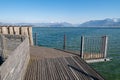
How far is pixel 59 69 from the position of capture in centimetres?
956

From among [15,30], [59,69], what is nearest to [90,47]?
[15,30]

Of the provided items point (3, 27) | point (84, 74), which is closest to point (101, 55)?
point (84, 74)

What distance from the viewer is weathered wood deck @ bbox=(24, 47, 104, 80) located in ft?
27.6

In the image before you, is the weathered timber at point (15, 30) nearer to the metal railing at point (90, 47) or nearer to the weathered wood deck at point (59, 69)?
the metal railing at point (90, 47)

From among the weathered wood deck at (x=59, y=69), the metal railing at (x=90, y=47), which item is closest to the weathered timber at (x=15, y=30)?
the metal railing at (x=90, y=47)

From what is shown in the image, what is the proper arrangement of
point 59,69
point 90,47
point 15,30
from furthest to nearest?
point 90,47 < point 15,30 < point 59,69

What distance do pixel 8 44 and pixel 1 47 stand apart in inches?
18.2

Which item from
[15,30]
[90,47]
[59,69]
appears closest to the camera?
[59,69]

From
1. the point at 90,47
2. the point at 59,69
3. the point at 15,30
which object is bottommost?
the point at 90,47

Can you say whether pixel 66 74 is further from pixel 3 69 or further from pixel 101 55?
pixel 101 55

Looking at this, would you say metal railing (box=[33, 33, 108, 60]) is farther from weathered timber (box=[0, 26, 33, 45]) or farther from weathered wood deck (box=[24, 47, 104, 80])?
weathered timber (box=[0, 26, 33, 45])

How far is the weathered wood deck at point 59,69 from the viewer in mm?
8414

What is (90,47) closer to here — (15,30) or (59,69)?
(15,30)

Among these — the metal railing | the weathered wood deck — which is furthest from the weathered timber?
the weathered wood deck
